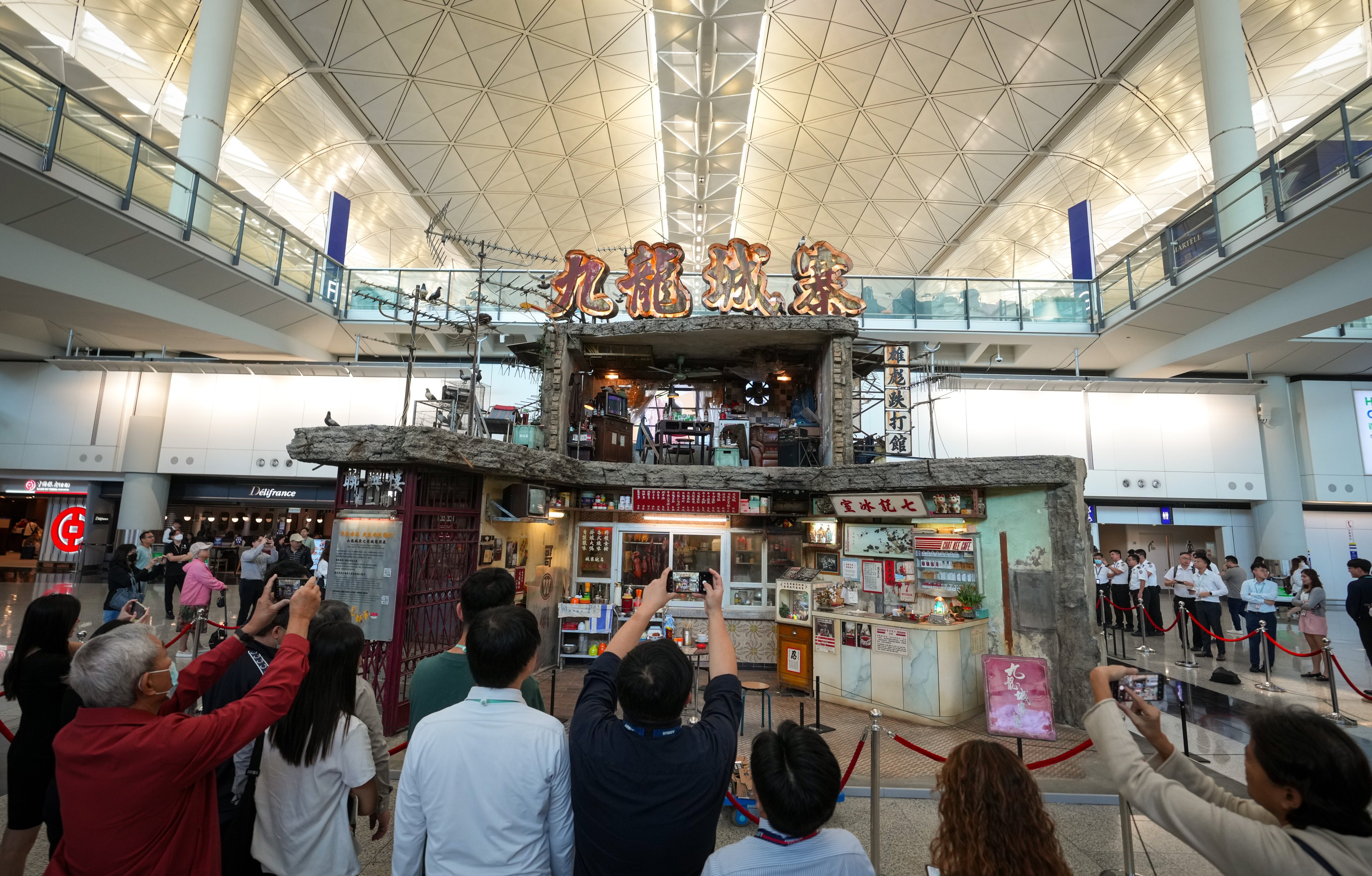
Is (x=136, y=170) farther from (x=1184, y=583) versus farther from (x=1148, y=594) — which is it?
(x=1148, y=594)

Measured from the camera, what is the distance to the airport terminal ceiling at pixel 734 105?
16.6 meters

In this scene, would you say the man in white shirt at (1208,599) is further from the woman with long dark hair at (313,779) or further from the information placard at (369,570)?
the woman with long dark hair at (313,779)

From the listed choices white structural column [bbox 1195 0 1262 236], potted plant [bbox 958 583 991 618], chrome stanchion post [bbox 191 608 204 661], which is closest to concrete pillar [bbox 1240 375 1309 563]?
white structural column [bbox 1195 0 1262 236]

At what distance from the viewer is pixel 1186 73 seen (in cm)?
1709

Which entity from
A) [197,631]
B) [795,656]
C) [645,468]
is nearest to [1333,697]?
[795,656]

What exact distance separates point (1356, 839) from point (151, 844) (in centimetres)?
390

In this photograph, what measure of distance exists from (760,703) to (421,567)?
16.5 feet

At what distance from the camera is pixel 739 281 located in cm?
1197

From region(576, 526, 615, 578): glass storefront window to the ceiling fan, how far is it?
3929 mm

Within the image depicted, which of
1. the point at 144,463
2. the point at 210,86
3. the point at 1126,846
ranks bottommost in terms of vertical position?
the point at 1126,846

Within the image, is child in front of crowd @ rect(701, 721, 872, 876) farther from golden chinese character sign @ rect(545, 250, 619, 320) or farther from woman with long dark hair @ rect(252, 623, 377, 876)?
golden chinese character sign @ rect(545, 250, 619, 320)

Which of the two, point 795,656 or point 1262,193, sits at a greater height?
point 1262,193

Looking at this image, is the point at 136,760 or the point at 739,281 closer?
the point at 136,760

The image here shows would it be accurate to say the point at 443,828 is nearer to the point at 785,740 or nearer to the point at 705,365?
the point at 785,740
